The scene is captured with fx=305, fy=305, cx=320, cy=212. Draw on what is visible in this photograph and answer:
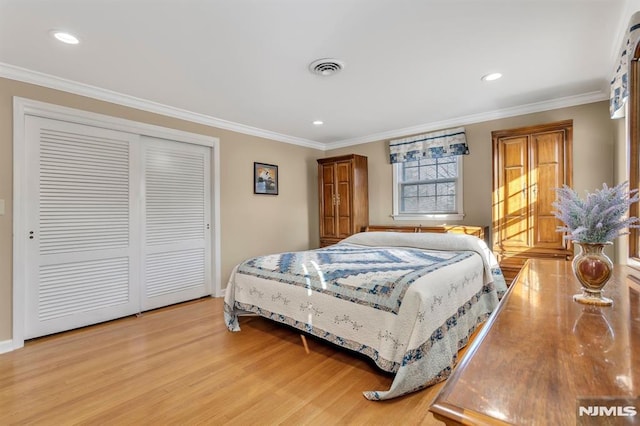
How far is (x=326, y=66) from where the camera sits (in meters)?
2.52

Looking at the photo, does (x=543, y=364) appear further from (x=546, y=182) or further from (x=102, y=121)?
(x=102, y=121)

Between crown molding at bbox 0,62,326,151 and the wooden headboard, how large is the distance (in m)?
2.06

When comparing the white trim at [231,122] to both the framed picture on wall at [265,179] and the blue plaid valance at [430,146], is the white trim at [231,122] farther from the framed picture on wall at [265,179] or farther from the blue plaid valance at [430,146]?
the framed picture on wall at [265,179]

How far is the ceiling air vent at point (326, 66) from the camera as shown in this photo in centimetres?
244

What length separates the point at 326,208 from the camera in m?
4.98

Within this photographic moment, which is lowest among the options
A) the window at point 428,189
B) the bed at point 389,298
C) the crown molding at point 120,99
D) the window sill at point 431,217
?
the bed at point 389,298

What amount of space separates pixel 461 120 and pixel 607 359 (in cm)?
385

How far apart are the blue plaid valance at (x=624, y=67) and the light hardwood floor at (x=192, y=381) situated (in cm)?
228

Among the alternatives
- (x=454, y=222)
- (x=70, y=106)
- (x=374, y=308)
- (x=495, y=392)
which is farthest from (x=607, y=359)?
(x=70, y=106)

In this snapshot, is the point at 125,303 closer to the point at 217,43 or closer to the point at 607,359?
the point at 217,43

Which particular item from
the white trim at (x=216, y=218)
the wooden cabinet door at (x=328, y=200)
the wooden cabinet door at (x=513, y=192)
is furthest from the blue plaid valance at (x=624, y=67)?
the white trim at (x=216, y=218)

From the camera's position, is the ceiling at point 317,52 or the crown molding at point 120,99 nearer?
the ceiling at point 317,52

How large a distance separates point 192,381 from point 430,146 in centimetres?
381

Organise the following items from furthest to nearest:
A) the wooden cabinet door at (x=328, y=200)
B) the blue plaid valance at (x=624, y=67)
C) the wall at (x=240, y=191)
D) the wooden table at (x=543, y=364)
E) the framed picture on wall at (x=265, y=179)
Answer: the wooden cabinet door at (x=328, y=200)
the framed picture on wall at (x=265, y=179)
the wall at (x=240, y=191)
the blue plaid valance at (x=624, y=67)
the wooden table at (x=543, y=364)
